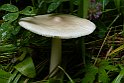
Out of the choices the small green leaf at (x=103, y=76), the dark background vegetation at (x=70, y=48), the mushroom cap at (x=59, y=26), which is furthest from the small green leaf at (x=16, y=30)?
the small green leaf at (x=103, y=76)

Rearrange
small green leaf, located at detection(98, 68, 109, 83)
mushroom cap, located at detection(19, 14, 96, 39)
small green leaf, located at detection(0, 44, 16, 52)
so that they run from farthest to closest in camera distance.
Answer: small green leaf, located at detection(0, 44, 16, 52), small green leaf, located at detection(98, 68, 109, 83), mushroom cap, located at detection(19, 14, 96, 39)

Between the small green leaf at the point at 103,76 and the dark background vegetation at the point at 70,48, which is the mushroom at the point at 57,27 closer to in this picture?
the dark background vegetation at the point at 70,48

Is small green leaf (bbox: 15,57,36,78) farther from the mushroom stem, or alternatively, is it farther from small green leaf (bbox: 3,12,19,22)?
small green leaf (bbox: 3,12,19,22)

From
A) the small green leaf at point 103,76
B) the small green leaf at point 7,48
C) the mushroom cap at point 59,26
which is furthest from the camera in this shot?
the small green leaf at point 7,48

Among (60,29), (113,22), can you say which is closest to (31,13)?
(60,29)

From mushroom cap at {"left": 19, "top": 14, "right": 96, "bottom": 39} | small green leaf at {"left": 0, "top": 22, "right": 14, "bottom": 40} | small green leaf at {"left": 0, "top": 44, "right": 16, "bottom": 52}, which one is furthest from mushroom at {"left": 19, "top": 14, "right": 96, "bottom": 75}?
small green leaf at {"left": 0, "top": 44, "right": 16, "bottom": 52}

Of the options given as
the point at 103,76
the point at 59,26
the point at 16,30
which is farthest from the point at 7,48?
the point at 103,76

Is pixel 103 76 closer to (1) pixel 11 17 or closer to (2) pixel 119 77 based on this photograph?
(2) pixel 119 77

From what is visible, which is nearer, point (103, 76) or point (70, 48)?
point (103, 76)
